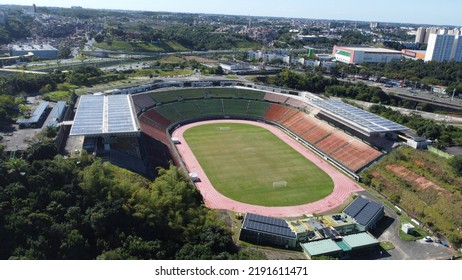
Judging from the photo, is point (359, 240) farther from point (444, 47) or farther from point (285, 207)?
point (444, 47)

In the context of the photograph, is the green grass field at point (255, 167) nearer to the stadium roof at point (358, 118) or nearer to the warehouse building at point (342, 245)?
the stadium roof at point (358, 118)

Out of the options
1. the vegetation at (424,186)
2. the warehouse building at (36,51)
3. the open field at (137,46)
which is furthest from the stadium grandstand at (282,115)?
the open field at (137,46)

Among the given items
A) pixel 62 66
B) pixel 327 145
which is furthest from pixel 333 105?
pixel 62 66

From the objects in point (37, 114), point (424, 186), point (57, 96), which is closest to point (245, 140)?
point (424, 186)

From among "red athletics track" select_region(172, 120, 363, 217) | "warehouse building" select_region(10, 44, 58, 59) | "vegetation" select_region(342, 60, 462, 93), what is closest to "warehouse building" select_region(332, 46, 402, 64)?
"vegetation" select_region(342, 60, 462, 93)

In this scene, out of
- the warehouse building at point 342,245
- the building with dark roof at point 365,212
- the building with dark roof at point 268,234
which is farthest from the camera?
the building with dark roof at point 365,212

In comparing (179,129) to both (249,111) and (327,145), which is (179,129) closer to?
(249,111)
